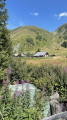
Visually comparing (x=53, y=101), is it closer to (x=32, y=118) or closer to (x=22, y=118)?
(x=32, y=118)

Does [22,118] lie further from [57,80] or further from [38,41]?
[38,41]

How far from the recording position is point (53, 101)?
281 centimetres

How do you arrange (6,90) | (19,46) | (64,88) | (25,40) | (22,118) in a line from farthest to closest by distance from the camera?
1. (25,40)
2. (19,46)
3. (64,88)
4. (6,90)
5. (22,118)

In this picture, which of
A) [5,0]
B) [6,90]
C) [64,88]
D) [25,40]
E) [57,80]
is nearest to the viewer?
[6,90]

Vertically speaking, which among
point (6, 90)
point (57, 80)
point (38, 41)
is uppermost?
point (38, 41)

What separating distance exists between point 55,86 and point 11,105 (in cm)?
394

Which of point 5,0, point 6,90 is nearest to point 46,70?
point 6,90

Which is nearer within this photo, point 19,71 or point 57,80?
point 57,80

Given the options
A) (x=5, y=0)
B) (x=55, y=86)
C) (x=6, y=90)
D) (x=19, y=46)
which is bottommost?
(x=55, y=86)

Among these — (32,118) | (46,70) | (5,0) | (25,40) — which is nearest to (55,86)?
(46,70)

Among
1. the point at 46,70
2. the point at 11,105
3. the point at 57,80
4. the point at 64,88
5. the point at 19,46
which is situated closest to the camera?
the point at 11,105

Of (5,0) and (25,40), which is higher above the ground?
(25,40)

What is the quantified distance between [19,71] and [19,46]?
102 meters

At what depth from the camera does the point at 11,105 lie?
2.55m
